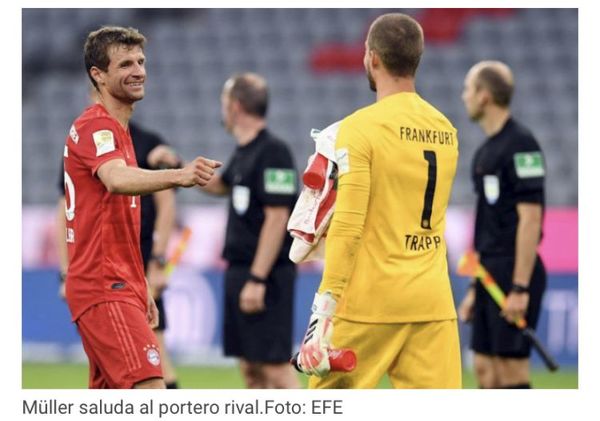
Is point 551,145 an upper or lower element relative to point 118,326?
upper

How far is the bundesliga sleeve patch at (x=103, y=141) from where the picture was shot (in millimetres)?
4477

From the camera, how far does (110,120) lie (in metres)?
4.60

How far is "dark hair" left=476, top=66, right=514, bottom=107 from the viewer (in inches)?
272

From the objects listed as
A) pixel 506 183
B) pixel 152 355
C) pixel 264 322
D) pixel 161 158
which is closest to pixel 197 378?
pixel 264 322

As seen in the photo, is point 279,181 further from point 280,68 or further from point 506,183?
point 280,68

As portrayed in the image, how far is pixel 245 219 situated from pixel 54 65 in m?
9.56

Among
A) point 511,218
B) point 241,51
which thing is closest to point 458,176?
point 241,51

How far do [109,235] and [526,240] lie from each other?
2948 mm

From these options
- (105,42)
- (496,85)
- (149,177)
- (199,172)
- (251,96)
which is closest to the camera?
(199,172)

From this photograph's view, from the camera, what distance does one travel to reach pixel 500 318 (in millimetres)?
6742

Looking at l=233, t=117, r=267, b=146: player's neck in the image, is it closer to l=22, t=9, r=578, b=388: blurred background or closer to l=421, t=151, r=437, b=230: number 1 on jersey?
l=421, t=151, r=437, b=230: number 1 on jersey
